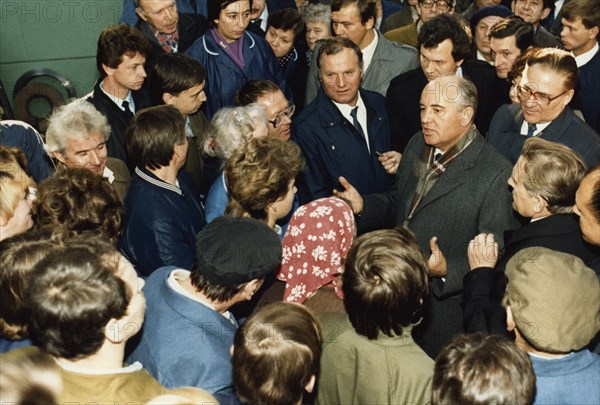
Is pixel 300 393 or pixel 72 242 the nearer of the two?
pixel 300 393

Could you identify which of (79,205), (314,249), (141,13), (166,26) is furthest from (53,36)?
(314,249)

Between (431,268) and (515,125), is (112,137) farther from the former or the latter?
(515,125)

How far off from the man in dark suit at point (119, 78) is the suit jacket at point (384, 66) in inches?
55.8

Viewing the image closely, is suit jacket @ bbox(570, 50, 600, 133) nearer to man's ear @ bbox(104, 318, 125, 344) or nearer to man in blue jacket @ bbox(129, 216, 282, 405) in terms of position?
man in blue jacket @ bbox(129, 216, 282, 405)

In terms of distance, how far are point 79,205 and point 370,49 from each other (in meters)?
3.06

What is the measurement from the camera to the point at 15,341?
2359 millimetres

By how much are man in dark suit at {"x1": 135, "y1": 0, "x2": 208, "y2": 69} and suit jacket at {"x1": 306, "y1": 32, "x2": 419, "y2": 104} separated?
3.37ft

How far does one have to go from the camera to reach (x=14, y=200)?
9.38 feet

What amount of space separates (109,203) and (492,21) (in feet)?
12.4

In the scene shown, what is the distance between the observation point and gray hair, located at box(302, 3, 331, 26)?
5746mm

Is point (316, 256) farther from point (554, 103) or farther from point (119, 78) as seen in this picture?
point (119, 78)

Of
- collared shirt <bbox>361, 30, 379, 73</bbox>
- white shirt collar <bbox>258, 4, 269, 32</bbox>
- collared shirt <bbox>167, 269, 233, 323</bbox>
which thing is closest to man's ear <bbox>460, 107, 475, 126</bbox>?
collared shirt <bbox>167, 269, 233, 323</bbox>

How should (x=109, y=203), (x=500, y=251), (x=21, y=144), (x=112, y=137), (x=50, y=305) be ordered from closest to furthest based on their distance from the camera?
(x=50, y=305) < (x=109, y=203) < (x=500, y=251) < (x=21, y=144) < (x=112, y=137)

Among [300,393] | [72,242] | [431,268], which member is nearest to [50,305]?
[72,242]
